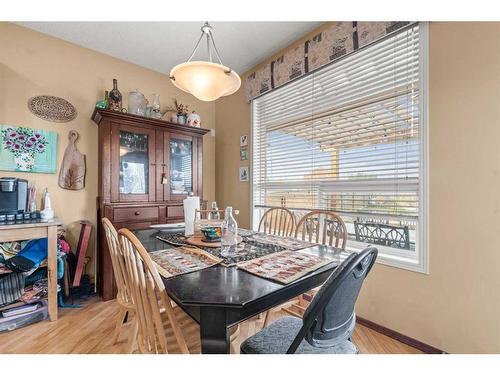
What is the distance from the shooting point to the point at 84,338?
1.67 m

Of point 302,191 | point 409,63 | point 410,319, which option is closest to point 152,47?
point 302,191

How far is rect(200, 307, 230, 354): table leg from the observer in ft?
2.36

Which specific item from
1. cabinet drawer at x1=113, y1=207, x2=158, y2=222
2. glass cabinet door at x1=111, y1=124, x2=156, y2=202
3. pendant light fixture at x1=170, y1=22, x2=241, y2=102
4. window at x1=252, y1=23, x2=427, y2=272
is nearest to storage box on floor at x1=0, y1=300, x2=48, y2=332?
cabinet drawer at x1=113, y1=207, x2=158, y2=222

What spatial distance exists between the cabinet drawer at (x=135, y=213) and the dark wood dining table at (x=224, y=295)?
1.64 metres

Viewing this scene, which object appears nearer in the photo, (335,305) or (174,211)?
(335,305)

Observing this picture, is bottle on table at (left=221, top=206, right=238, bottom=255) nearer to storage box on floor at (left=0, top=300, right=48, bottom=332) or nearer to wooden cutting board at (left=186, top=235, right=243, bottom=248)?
wooden cutting board at (left=186, top=235, right=243, bottom=248)

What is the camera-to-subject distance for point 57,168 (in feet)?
7.52

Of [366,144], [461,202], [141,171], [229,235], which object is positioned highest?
[366,144]

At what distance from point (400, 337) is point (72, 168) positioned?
316 cm

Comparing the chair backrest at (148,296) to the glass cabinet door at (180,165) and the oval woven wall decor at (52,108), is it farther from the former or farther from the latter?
the oval woven wall decor at (52,108)

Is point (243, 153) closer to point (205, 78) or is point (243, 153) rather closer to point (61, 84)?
point (205, 78)

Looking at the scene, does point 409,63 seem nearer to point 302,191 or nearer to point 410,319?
point 302,191

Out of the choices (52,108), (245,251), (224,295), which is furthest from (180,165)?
(224,295)
